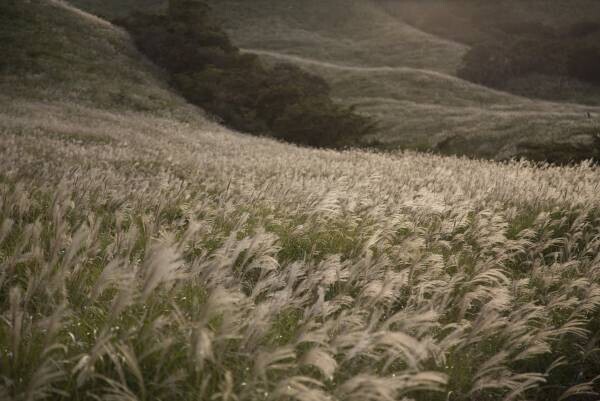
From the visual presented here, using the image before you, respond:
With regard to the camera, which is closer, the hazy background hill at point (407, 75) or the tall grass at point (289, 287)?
the tall grass at point (289, 287)

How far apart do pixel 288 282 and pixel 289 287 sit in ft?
0.30

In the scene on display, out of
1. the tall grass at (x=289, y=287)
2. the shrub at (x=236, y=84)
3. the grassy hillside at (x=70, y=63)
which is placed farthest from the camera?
the grassy hillside at (x=70, y=63)

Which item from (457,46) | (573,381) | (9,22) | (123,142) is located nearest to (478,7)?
(457,46)

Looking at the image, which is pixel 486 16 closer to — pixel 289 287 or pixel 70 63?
pixel 70 63

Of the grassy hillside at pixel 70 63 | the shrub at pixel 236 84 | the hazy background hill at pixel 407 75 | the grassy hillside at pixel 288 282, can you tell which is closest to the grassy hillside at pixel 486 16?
the hazy background hill at pixel 407 75

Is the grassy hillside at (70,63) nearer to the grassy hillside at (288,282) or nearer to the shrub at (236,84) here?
the shrub at (236,84)

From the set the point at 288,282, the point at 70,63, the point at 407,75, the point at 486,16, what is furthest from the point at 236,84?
the point at 486,16

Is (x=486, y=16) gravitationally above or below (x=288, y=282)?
above

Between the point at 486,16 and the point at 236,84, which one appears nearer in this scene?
the point at 236,84

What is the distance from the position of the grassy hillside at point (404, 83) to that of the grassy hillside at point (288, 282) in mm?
12102

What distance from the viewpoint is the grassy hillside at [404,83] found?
84.4 ft

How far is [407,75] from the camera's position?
49.4 m

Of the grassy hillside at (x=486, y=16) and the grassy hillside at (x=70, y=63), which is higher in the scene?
the grassy hillside at (x=486, y=16)

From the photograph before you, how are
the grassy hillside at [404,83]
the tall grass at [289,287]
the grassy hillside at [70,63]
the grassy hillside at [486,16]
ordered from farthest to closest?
the grassy hillside at [486,16], the grassy hillside at [404,83], the grassy hillside at [70,63], the tall grass at [289,287]
